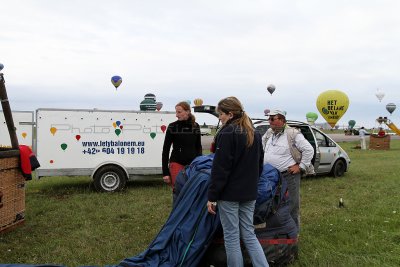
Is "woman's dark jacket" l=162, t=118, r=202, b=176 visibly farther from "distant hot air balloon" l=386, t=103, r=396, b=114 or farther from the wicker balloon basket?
"distant hot air balloon" l=386, t=103, r=396, b=114

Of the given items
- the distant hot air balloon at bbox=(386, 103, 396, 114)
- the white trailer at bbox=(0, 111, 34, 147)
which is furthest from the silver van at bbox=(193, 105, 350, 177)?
the distant hot air balloon at bbox=(386, 103, 396, 114)

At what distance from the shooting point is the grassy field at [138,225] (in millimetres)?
4938

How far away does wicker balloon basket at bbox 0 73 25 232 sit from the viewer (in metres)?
5.82

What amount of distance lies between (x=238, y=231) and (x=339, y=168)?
30.8 ft

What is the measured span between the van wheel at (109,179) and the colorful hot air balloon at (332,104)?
27.6 m

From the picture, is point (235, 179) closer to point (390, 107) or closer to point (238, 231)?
point (238, 231)

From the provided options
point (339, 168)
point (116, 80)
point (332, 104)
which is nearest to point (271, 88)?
point (332, 104)

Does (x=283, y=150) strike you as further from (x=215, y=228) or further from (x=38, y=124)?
(x=38, y=124)

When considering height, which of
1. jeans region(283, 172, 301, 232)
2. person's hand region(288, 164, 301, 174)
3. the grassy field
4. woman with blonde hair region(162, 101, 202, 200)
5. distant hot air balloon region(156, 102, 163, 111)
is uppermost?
distant hot air balloon region(156, 102, 163, 111)

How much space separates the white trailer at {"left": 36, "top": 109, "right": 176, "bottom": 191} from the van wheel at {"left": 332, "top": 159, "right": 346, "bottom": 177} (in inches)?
214

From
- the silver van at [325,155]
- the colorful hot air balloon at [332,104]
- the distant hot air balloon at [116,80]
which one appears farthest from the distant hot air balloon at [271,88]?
the silver van at [325,155]

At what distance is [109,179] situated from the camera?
950 cm

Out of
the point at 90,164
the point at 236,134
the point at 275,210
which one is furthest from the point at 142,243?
the point at 90,164

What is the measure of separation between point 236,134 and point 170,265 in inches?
61.8
